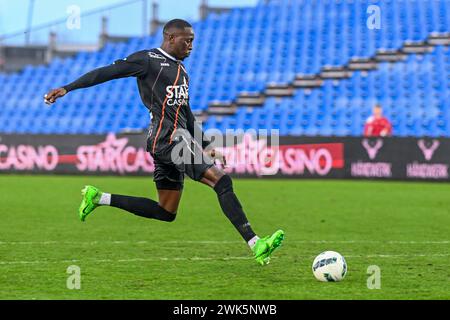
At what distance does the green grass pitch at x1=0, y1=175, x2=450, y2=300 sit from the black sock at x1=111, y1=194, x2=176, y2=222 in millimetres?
449

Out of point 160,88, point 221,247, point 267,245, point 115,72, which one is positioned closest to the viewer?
point 267,245

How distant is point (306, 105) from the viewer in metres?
27.8

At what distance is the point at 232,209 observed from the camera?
7.84 metres

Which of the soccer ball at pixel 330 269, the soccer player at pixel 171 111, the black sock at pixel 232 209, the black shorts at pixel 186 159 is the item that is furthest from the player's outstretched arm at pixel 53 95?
the soccer ball at pixel 330 269

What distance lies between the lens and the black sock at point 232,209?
25.6 feet

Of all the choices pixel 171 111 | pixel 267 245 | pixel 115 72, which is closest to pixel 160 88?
pixel 171 111

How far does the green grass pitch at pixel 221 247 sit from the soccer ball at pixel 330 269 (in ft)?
0.27

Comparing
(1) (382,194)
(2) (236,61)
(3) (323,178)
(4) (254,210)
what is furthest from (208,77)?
(4) (254,210)

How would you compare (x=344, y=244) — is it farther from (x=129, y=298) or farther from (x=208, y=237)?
(x=129, y=298)

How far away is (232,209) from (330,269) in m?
1.17

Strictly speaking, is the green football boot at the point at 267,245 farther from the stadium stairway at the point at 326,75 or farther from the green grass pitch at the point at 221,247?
the stadium stairway at the point at 326,75

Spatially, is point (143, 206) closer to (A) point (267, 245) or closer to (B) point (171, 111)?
(B) point (171, 111)
